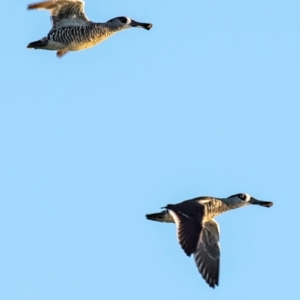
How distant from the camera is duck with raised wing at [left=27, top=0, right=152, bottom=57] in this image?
4394cm

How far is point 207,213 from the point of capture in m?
43.6

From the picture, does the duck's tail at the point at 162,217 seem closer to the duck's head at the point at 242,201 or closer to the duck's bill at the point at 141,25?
the duck's head at the point at 242,201

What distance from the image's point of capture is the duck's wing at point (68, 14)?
145ft

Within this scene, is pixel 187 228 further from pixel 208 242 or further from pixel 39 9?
pixel 39 9

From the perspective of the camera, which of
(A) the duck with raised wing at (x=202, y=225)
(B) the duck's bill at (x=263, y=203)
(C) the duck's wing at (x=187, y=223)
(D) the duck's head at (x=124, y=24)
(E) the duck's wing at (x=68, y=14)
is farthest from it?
(B) the duck's bill at (x=263, y=203)

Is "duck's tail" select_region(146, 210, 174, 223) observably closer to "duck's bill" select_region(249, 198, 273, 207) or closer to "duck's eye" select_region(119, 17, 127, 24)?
"duck's bill" select_region(249, 198, 273, 207)

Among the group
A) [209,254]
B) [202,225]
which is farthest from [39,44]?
[209,254]

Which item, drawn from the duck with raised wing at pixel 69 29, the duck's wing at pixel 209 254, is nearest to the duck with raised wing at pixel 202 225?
the duck's wing at pixel 209 254

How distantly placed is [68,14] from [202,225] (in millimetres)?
6825

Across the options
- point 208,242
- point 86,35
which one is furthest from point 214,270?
point 86,35

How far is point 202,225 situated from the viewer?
41812mm

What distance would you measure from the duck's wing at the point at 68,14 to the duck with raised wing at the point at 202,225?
5.43 m

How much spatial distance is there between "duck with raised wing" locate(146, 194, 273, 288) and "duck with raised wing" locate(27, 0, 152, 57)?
487 centimetres

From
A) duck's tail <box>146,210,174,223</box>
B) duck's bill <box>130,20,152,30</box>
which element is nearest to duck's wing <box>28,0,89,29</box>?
duck's bill <box>130,20,152,30</box>
